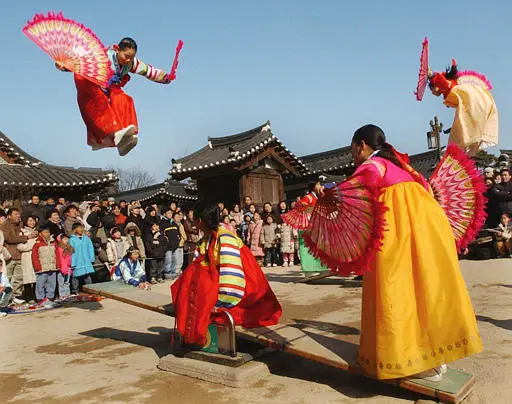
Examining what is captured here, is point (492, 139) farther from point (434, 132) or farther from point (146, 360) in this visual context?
point (434, 132)

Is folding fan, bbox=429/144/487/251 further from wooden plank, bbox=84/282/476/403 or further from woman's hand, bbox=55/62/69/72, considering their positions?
woman's hand, bbox=55/62/69/72

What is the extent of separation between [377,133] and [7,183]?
14.1 m

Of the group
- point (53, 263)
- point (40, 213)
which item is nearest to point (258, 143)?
point (40, 213)

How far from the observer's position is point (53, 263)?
28.2 ft

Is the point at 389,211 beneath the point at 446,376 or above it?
above

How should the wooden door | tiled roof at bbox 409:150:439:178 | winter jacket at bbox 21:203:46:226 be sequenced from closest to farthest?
winter jacket at bbox 21:203:46:226
the wooden door
tiled roof at bbox 409:150:439:178

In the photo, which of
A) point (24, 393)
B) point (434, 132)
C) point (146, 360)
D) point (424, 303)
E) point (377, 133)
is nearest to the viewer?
point (424, 303)

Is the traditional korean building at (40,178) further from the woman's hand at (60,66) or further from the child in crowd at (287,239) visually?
the woman's hand at (60,66)

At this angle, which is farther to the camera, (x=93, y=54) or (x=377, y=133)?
(x=93, y=54)

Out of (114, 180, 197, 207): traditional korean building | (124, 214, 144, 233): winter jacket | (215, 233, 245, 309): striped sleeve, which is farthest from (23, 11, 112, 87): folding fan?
(114, 180, 197, 207): traditional korean building

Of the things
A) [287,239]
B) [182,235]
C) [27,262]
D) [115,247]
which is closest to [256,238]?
[287,239]

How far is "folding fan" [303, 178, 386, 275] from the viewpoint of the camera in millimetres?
2873

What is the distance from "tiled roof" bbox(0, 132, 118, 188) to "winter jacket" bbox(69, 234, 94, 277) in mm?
7254

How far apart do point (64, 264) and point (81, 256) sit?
41 cm
